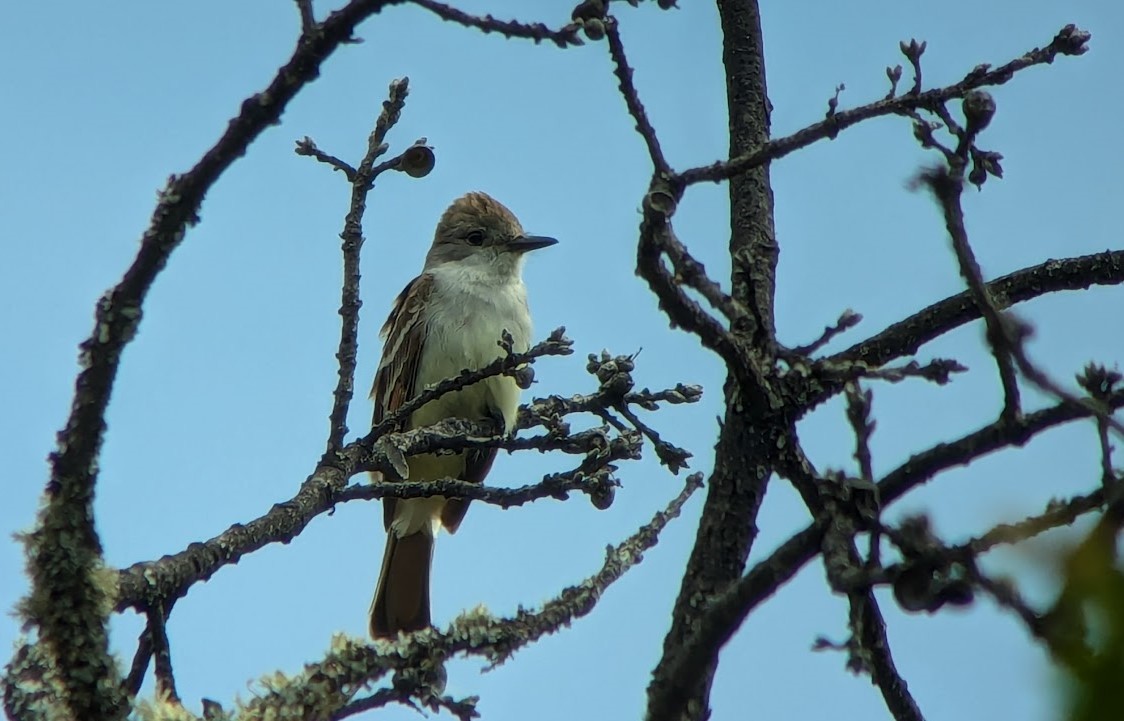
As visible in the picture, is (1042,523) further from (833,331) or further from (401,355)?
(401,355)

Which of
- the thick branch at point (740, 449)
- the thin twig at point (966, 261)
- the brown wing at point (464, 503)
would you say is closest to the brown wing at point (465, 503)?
the brown wing at point (464, 503)

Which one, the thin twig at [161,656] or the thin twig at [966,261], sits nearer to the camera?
the thin twig at [966,261]

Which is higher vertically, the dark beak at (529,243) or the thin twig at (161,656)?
the dark beak at (529,243)

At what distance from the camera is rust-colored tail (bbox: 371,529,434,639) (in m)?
7.75

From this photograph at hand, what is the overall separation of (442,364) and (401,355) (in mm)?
359

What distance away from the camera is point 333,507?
4.39 meters

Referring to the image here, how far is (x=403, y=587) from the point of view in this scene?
794 centimetres

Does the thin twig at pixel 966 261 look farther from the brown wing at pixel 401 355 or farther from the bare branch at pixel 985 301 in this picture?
the brown wing at pixel 401 355

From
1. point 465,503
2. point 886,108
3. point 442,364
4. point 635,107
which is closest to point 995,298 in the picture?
point 886,108

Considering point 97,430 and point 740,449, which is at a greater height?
point 740,449

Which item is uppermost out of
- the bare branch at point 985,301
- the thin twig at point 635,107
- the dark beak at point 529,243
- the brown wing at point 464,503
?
the dark beak at point 529,243

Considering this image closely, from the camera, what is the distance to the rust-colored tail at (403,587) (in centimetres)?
775

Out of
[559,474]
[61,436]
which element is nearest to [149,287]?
[61,436]


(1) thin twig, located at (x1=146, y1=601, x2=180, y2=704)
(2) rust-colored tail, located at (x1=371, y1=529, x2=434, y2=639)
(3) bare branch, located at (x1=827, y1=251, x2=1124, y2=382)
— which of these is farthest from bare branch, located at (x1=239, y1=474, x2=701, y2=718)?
(2) rust-colored tail, located at (x1=371, y1=529, x2=434, y2=639)
